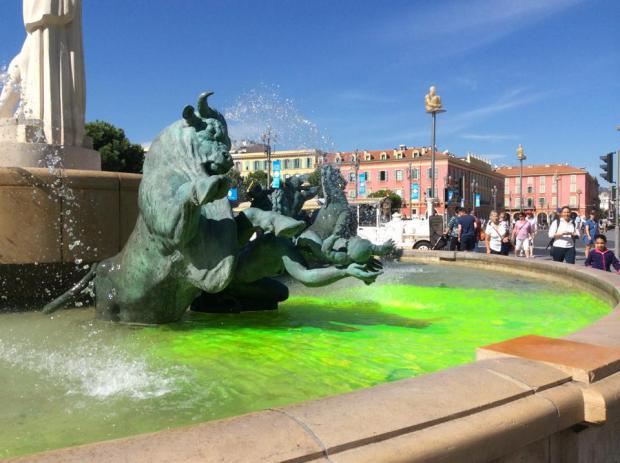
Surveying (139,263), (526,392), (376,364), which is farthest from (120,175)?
(526,392)

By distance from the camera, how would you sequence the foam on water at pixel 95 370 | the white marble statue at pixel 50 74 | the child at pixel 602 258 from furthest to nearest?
1. the child at pixel 602 258
2. the white marble statue at pixel 50 74
3. the foam on water at pixel 95 370

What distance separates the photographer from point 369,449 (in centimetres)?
144

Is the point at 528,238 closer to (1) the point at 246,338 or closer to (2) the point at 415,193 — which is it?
(1) the point at 246,338

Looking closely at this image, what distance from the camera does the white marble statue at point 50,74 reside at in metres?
6.38

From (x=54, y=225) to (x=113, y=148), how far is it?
3578 centimetres

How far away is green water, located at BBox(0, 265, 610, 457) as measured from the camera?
7.98 feet

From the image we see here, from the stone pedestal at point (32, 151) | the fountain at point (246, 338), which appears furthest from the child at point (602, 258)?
the stone pedestal at point (32, 151)

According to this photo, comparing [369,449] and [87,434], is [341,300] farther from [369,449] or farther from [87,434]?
[369,449]

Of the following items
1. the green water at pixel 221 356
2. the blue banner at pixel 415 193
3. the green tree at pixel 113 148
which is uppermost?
the green tree at pixel 113 148

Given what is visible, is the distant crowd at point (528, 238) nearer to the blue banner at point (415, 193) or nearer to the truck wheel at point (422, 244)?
the truck wheel at point (422, 244)

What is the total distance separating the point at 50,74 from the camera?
21.4ft

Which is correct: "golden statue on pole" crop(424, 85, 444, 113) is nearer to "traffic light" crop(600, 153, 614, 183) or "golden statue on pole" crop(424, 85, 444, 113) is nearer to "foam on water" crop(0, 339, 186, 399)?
"traffic light" crop(600, 153, 614, 183)

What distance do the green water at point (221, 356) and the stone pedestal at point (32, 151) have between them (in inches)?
68.3

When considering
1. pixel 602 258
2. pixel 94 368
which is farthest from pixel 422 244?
pixel 94 368
